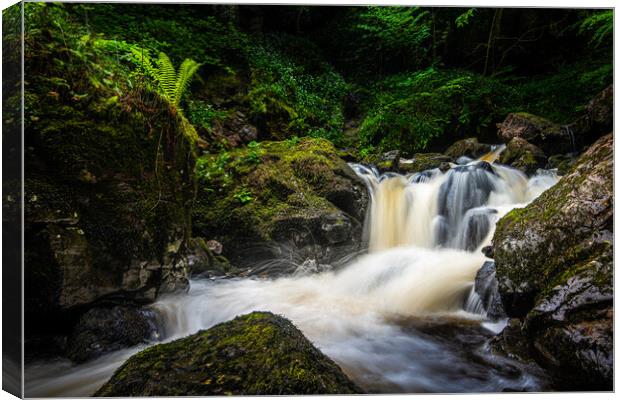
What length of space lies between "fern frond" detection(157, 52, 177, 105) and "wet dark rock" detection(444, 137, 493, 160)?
2.49 m

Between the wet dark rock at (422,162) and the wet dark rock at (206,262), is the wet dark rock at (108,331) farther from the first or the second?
the wet dark rock at (422,162)

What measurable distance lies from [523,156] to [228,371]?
343 centimetres

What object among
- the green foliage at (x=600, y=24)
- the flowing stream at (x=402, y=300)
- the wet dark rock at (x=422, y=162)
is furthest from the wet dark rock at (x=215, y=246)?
the green foliage at (x=600, y=24)

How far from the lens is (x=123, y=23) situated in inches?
101

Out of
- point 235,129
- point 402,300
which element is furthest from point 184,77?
point 402,300

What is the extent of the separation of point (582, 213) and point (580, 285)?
551mm

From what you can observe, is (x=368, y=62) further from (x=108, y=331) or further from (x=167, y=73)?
(x=108, y=331)

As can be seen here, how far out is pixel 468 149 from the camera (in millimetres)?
3490

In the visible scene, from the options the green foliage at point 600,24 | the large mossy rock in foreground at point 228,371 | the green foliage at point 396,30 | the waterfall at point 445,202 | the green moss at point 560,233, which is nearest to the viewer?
the large mossy rock in foreground at point 228,371

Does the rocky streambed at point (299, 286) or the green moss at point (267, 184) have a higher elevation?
the green moss at point (267, 184)

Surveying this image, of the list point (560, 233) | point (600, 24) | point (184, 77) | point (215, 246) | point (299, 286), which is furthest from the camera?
point (215, 246)

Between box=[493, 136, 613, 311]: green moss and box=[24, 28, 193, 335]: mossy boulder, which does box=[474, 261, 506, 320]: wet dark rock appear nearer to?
box=[493, 136, 613, 311]: green moss

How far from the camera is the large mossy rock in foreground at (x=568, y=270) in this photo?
7.13 ft

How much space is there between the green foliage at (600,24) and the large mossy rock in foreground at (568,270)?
760 millimetres
